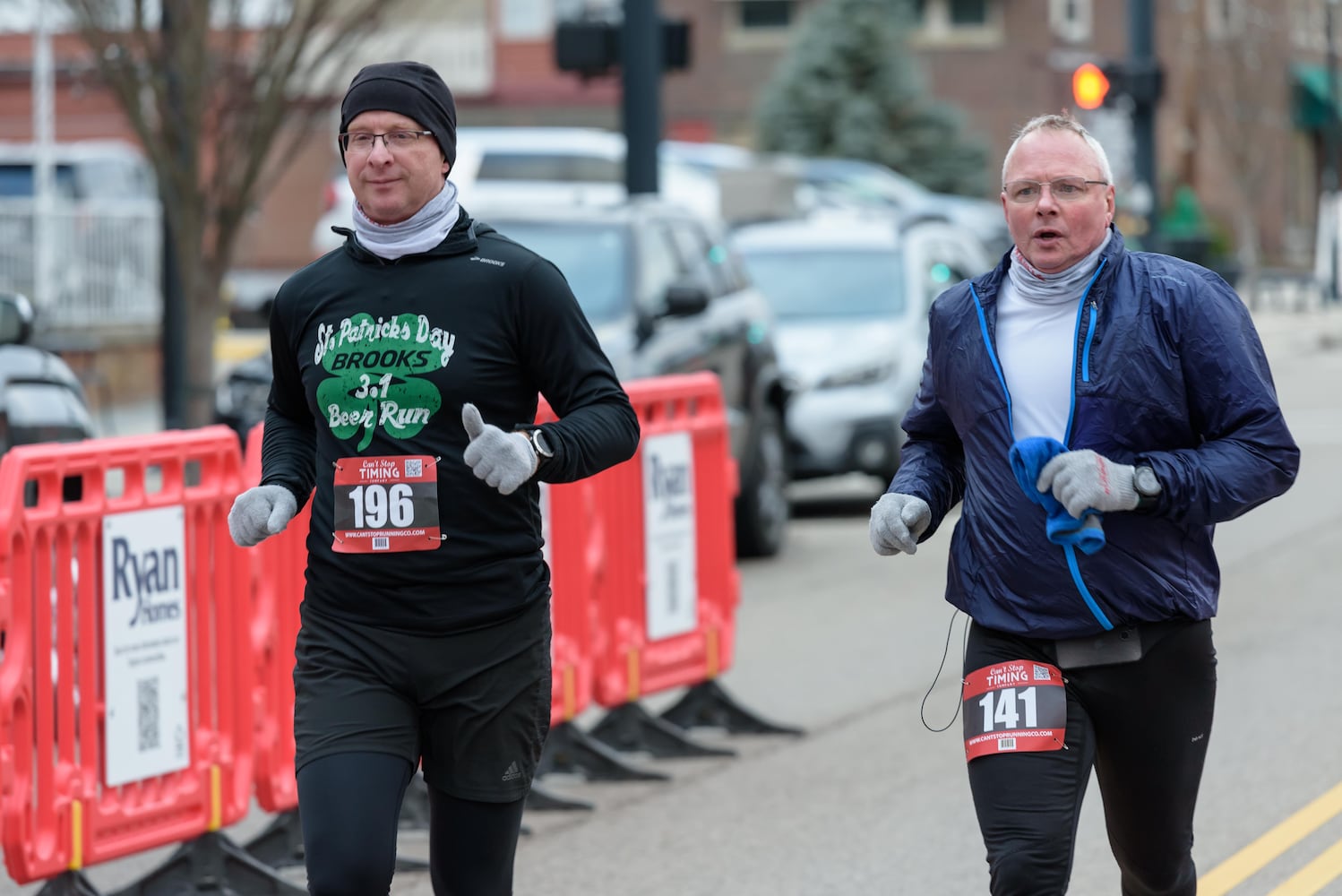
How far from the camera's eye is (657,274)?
12133 mm

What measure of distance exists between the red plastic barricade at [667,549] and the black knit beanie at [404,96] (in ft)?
11.5

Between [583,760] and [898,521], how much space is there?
3.71 metres

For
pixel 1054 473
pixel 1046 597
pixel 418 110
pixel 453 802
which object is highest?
pixel 418 110

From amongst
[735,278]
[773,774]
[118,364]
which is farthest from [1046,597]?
[118,364]

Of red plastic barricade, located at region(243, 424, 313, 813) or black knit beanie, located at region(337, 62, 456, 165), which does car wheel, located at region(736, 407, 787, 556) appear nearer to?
red plastic barricade, located at region(243, 424, 313, 813)

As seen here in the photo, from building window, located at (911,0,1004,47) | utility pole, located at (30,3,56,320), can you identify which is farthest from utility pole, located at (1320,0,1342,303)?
utility pole, located at (30,3,56,320)

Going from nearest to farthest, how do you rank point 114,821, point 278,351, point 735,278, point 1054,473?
point 1054,473 → point 278,351 → point 114,821 → point 735,278

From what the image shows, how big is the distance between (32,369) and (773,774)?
3.33 m

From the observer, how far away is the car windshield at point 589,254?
11695 mm

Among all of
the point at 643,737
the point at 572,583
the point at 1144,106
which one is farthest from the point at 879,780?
Answer: the point at 1144,106

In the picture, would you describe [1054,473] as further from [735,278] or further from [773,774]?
[735,278]

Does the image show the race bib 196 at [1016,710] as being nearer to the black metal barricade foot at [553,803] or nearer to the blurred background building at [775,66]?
the black metal barricade foot at [553,803]

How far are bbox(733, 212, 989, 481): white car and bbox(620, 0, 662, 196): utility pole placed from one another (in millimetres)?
1480

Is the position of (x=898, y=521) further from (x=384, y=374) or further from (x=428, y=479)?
(x=384, y=374)
